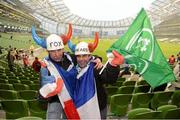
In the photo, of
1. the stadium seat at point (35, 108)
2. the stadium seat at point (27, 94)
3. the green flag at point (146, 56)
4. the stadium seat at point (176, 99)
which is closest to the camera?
the green flag at point (146, 56)

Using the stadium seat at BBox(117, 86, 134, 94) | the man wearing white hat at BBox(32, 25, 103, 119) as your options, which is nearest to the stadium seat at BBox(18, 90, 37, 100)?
the stadium seat at BBox(117, 86, 134, 94)

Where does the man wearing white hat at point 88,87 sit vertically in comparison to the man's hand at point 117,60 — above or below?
below

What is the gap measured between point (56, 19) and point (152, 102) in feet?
280

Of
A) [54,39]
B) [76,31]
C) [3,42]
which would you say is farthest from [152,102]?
[76,31]

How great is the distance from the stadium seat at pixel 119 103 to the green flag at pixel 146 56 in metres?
1.08

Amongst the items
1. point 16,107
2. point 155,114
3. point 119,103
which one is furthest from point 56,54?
point 119,103

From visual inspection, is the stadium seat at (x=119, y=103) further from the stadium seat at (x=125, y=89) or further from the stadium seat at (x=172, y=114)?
the stadium seat at (x=172, y=114)

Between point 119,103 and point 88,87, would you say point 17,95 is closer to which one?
point 119,103

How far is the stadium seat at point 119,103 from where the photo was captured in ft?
26.5

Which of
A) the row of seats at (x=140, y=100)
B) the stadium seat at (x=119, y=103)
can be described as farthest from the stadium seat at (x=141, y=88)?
the stadium seat at (x=119, y=103)

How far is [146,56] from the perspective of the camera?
23.5 ft

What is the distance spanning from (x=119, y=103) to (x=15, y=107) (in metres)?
2.27

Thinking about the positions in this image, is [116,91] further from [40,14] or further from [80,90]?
[40,14]

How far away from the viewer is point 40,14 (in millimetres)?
83000
